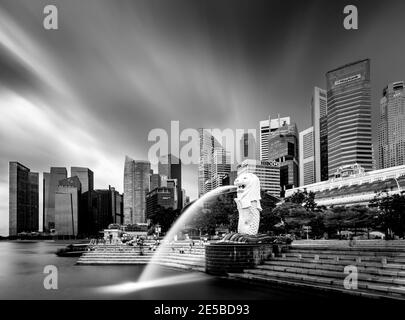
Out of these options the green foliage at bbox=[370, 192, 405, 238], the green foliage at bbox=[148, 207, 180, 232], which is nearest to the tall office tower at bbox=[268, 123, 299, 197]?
the green foliage at bbox=[148, 207, 180, 232]

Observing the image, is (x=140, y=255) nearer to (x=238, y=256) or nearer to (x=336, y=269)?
(x=238, y=256)

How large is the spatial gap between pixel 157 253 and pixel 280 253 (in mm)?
17227

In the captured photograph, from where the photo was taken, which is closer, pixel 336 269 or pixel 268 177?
pixel 336 269

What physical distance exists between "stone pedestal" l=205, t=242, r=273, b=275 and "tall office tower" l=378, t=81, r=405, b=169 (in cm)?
11991

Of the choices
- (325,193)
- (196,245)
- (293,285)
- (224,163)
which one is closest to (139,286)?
(293,285)

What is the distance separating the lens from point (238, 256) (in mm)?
28234

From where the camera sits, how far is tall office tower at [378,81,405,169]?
135m

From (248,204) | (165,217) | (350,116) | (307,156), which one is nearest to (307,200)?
(248,204)

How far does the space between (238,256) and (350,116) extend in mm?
116520

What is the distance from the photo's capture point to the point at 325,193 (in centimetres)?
9356

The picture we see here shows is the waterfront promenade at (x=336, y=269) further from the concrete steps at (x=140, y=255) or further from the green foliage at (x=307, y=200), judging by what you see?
the green foliage at (x=307, y=200)

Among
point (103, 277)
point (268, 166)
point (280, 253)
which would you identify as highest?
point (268, 166)

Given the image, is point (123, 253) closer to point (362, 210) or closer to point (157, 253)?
point (157, 253)

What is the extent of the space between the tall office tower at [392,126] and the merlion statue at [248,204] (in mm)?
117060
